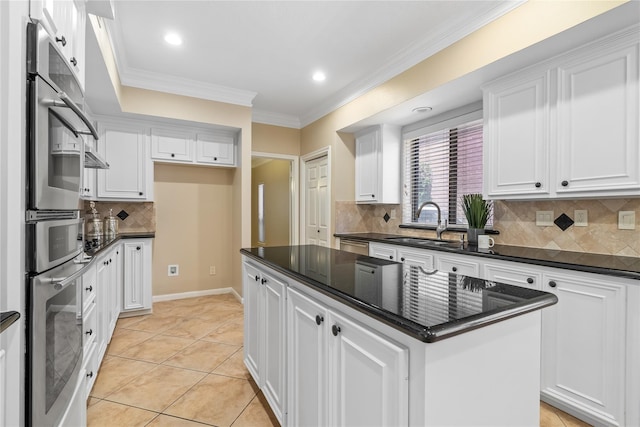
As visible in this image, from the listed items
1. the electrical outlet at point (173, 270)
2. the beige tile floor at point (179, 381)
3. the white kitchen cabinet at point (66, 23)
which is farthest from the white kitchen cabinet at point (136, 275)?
the white kitchen cabinet at point (66, 23)

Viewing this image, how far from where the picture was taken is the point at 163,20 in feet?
8.35

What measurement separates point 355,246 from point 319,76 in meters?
2.00

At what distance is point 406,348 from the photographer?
869 millimetres

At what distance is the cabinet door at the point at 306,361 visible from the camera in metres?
1.24

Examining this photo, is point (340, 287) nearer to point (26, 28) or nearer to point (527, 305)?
point (527, 305)

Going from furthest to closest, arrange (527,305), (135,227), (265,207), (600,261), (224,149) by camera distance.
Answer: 1. (265,207)
2. (224,149)
3. (135,227)
4. (600,261)
5. (527,305)

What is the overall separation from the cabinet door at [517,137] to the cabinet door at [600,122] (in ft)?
0.36

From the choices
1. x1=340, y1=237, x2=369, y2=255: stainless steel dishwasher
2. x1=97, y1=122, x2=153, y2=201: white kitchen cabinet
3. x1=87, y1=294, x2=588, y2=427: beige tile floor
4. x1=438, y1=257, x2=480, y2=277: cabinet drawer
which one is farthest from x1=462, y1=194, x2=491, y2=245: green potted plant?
x1=97, y1=122, x2=153, y2=201: white kitchen cabinet

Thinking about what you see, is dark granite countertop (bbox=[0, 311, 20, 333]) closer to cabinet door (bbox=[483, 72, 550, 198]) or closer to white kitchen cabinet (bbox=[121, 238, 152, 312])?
cabinet door (bbox=[483, 72, 550, 198])

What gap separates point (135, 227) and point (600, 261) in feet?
14.9

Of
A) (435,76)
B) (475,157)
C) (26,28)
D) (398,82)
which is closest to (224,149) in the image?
(398,82)

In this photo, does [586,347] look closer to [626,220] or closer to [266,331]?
[626,220]

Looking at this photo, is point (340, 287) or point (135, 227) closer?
point (340, 287)

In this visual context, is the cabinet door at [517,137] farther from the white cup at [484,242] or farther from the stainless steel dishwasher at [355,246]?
the stainless steel dishwasher at [355,246]
